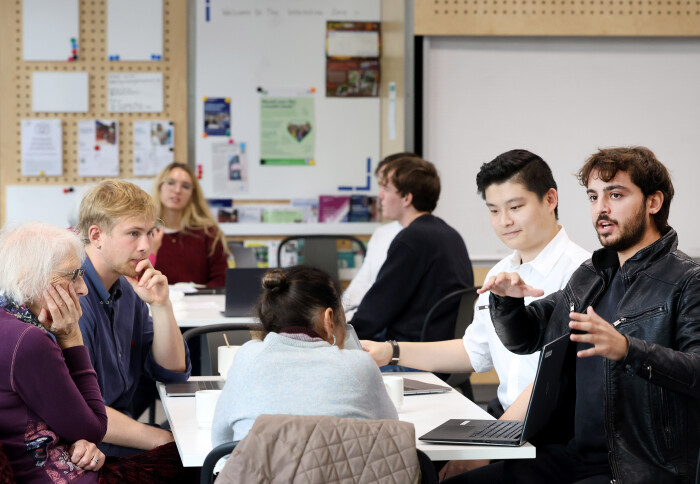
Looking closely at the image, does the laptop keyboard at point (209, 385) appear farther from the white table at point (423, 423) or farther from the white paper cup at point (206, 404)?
the white paper cup at point (206, 404)

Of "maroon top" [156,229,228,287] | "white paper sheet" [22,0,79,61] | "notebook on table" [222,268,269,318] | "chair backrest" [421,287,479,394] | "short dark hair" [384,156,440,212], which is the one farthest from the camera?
"white paper sheet" [22,0,79,61]

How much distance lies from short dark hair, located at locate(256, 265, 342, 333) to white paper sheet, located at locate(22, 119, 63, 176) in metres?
4.36

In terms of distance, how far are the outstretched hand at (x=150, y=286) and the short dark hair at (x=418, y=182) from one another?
169cm

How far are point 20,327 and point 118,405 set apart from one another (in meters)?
Answer: 0.80

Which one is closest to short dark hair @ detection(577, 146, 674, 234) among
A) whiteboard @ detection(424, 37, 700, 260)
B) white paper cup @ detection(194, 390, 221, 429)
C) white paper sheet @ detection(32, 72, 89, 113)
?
white paper cup @ detection(194, 390, 221, 429)

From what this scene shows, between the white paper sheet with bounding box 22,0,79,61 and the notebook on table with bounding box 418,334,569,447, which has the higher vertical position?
the white paper sheet with bounding box 22,0,79,61

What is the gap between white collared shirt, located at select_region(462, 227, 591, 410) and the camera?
8.61 ft

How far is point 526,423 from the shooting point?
1.93 meters

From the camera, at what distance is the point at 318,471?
1.59 metres

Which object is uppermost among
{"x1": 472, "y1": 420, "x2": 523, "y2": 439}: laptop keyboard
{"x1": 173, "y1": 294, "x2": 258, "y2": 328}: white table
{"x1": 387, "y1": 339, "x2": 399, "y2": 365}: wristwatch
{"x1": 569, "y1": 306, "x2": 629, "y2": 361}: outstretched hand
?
{"x1": 569, "y1": 306, "x2": 629, "y2": 361}: outstretched hand

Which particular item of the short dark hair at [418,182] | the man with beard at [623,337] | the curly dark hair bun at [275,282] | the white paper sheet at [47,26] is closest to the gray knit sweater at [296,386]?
the curly dark hair bun at [275,282]

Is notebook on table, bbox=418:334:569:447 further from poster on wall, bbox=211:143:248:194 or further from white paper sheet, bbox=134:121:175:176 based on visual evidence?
white paper sheet, bbox=134:121:175:176

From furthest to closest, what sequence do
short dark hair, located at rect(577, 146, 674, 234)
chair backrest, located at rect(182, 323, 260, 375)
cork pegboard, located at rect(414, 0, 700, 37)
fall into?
1. cork pegboard, located at rect(414, 0, 700, 37)
2. chair backrest, located at rect(182, 323, 260, 375)
3. short dark hair, located at rect(577, 146, 674, 234)

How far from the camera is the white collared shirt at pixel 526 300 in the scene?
103 inches
